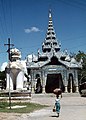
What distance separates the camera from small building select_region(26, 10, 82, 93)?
61.5m

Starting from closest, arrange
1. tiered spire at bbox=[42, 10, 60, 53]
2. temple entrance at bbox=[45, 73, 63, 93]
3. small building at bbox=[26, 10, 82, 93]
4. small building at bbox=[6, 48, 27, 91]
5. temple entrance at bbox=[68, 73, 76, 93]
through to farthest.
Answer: small building at bbox=[6, 48, 27, 91] < small building at bbox=[26, 10, 82, 93] < temple entrance at bbox=[68, 73, 76, 93] < temple entrance at bbox=[45, 73, 63, 93] < tiered spire at bbox=[42, 10, 60, 53]

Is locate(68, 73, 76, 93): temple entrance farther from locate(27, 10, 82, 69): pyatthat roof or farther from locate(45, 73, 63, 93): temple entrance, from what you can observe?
locate(27, 10, 82, 69): pyatthat roof

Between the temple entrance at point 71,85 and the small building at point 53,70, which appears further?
the temple entrance at point 71,85

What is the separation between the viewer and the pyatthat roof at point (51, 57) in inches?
2435

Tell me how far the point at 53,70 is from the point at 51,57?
267 cm

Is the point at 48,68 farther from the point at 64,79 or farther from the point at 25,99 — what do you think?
the point at 25,99

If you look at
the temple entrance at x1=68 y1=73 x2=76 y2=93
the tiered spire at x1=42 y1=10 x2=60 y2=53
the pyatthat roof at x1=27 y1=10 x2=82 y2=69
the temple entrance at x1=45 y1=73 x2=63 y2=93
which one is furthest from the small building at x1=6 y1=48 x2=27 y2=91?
the tiered spire at x1=42 y1=10 x2=60 y2=53

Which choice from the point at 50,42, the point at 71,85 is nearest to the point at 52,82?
the point at 71,85

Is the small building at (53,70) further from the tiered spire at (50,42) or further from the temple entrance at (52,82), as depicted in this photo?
the tiered spire at (50,42)

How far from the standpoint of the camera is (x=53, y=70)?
61500 millimetres

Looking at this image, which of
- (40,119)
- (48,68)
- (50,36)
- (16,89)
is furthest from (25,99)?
(50,36)

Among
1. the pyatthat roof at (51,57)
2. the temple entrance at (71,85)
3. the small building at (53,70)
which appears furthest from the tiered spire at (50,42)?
the temple entrance at (71,85)

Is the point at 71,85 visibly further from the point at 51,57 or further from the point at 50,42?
the point at 50,42

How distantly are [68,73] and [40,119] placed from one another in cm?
4571
